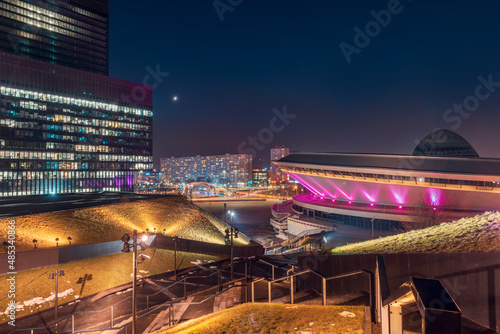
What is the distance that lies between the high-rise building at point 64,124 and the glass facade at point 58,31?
371mm

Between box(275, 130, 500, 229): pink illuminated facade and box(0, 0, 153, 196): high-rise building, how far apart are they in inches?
2445

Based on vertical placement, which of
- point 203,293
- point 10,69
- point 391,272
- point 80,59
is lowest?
point 203,293

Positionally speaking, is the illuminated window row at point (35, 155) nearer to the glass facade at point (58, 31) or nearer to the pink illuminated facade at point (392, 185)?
the glass facade at point (58, 31)

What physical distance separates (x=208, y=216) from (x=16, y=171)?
65.1 m

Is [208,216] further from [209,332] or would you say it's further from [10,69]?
[10,69]

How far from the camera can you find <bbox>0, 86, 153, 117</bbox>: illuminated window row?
247 ft

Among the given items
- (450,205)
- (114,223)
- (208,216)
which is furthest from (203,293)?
(450,205)

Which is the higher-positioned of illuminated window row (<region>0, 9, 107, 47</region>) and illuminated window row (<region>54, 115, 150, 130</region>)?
illuminated window row (<region>0, 9, 107, 47</region>)

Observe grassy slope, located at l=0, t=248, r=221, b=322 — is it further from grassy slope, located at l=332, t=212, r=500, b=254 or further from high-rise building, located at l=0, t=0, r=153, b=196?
high-rise building, located at l=0, t=0, r=153, b=196

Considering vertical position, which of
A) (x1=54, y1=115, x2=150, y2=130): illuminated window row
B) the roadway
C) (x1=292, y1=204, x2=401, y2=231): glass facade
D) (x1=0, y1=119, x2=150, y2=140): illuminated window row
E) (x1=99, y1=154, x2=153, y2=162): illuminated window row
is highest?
(x1=54, y1=115, x2=150, y2=130): illuminated window row

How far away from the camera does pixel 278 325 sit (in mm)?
8211

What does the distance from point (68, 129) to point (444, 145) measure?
93.5 m

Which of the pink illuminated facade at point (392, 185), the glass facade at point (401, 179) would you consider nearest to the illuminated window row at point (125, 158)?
the pink illuminated facade at point (392, 185)

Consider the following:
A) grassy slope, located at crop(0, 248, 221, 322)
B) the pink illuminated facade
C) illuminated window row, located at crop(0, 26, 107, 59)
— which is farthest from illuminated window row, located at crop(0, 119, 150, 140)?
grassy slope, located at crop(0, 248, 221, 322)
